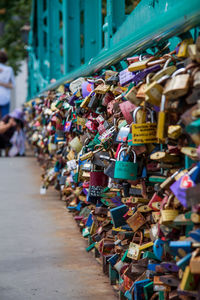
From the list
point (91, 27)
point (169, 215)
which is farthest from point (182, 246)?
point (91, 27)

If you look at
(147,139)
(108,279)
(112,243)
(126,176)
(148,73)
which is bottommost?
(108,279)

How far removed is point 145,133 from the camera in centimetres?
187

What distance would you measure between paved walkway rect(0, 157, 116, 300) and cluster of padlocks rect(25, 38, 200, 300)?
121 mm

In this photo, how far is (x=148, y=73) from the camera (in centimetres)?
189

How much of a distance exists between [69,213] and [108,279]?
1787 mm

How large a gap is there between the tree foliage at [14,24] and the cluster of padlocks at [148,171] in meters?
14.7

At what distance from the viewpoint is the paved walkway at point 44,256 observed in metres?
2.49

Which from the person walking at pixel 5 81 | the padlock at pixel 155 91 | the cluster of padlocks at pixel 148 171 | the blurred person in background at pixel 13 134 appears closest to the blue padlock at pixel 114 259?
the cluster of padlocks at pixel 148 171

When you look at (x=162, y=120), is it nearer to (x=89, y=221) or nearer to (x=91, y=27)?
(x=89, y=221)

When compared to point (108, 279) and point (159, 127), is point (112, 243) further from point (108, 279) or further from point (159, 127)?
point (159, 127)

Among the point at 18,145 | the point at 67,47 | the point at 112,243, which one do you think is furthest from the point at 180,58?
the point at 18,145

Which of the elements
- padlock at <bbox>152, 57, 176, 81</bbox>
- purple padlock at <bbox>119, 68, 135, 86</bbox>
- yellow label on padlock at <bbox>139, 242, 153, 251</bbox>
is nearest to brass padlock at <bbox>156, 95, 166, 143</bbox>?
padlock at <bbox>152, 57, 176, 81</bbox>

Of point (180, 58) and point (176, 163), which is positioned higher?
point (180, 58)

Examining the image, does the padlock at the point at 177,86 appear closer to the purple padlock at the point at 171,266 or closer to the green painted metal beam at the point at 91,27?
the purple padlock at the point at 171,266
